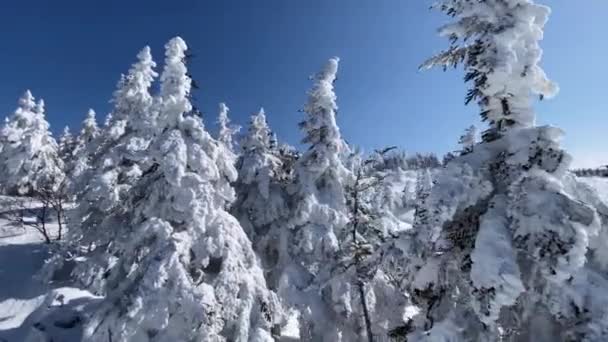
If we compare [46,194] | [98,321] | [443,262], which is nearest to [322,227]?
[98,321]

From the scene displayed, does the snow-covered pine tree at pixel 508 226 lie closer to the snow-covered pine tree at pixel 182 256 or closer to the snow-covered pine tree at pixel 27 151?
the snow-covered pine tree at pixel 182 256

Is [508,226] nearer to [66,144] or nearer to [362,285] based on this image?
[362,285]

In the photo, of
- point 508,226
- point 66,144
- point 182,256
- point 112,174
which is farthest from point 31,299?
point 66,144

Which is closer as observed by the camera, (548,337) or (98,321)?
(548,337)

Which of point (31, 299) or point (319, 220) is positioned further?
point (31, 299)

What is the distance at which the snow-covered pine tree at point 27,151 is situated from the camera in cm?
4456

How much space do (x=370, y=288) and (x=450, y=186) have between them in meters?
12.1

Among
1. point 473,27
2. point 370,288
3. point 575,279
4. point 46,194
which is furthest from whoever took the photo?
point 46,194

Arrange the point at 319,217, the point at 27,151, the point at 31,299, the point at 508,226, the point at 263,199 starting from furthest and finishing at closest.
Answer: the point at 27,151 → the point at 31,299 → the point at 263,199 → the point at 319,217 → the point at 508,226

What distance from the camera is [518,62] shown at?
294 inches

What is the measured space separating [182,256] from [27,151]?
130 feet

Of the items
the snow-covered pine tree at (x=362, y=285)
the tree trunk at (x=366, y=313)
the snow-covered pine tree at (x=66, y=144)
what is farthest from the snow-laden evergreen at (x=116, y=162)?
the snow-covered pine tree at (x=66, y=144)

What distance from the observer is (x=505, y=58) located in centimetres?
731

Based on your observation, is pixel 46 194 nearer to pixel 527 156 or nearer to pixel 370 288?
pixel 370 288
